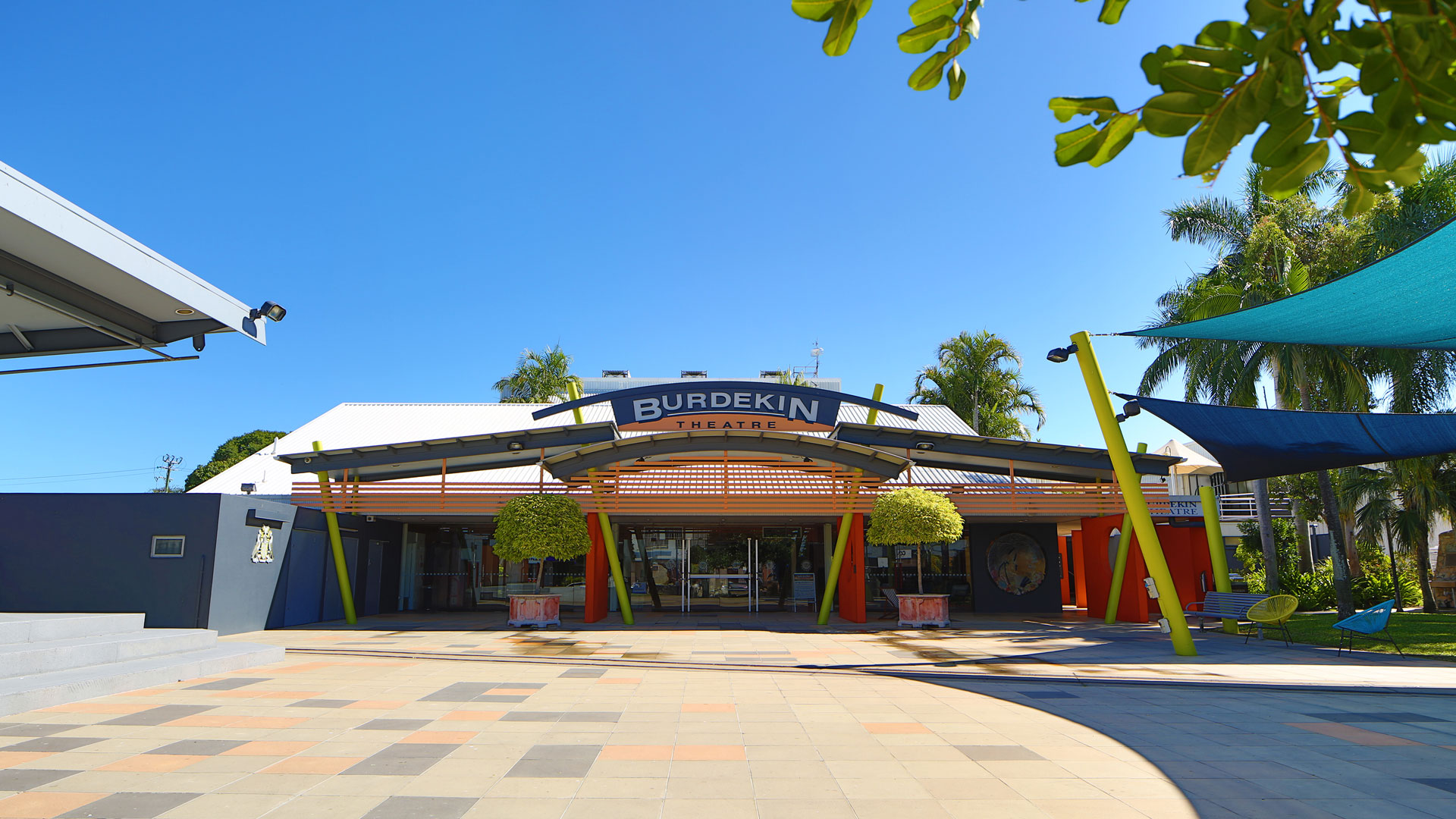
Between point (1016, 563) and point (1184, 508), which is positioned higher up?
point (1184, 508)

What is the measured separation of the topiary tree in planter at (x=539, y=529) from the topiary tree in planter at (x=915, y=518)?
6732mm

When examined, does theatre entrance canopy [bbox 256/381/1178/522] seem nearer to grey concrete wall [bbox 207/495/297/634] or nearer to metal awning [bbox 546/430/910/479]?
metal awning [bbox 546/430/910/479]

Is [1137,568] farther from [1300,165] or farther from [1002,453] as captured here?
[1300,165]

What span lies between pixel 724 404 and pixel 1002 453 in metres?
7.05

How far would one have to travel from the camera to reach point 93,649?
8953 millimetres

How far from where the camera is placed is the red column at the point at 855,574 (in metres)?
19.1

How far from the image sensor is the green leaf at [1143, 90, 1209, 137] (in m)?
1.88

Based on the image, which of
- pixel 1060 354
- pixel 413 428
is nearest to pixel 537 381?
pixel 413 428

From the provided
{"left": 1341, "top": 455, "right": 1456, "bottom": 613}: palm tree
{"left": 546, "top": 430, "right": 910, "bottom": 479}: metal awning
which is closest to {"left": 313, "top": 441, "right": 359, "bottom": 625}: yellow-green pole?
{"left": 546, "top": 430, "right": 910, "bottom": 479}: metal awning

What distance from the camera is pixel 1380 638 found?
15.5m

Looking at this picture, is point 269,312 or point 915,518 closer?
point 269,312

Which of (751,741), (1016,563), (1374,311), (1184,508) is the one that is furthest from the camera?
(1016,563)

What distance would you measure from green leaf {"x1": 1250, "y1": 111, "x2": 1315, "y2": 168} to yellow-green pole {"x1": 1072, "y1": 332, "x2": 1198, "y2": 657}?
12139 mm

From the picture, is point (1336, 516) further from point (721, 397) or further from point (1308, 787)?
point (1308, 787)
